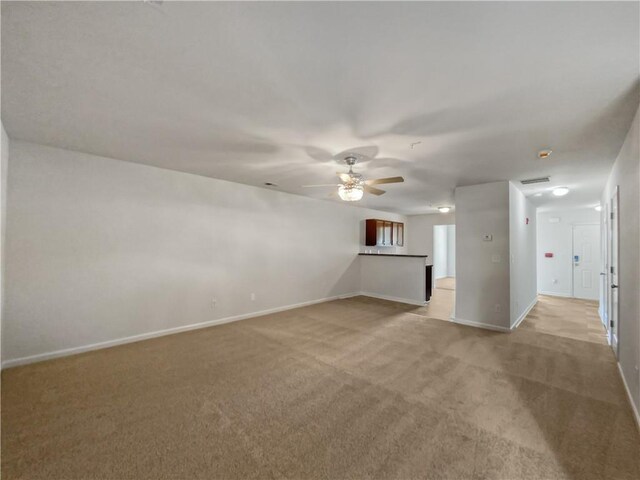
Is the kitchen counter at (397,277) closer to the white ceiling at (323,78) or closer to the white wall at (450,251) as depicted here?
the white ceiling at (323,78)

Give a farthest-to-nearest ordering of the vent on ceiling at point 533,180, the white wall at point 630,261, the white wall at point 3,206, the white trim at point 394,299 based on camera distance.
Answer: the white trim at point 394,299, the vent on ceiling at point 533,180, the white wall at point 3,206, the white wall at point 630,261

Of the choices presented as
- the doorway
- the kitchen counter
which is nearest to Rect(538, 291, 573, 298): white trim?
the doorway

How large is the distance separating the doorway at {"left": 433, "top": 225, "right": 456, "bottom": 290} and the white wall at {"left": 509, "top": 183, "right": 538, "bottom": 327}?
10.5 feet

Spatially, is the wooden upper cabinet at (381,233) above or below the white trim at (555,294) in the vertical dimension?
above

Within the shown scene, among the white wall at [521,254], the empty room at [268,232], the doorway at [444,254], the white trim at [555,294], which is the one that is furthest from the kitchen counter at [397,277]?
the white trim at [555,294]

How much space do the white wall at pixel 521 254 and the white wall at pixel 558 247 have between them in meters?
1.70

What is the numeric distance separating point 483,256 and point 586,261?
4769 millimetres

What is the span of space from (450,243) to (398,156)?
9.01 m

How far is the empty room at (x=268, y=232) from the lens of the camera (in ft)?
4.91

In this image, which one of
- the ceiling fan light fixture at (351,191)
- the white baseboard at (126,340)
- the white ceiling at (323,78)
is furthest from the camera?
the ceiling fan light fixture at (351,191)

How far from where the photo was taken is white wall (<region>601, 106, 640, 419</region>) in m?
2.18

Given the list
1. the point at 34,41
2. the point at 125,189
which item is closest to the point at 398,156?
the point at 34,41

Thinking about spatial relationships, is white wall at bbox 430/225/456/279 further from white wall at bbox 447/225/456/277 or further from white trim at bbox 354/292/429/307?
white trim at bbox 354/292/429/307

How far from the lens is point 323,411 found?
221 cm
